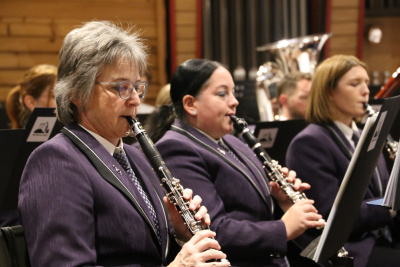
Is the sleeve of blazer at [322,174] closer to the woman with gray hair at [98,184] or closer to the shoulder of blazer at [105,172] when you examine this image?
the woman with gray hair at [98,184]

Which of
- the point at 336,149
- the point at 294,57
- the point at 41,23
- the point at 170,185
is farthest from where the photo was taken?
the point at 294,57

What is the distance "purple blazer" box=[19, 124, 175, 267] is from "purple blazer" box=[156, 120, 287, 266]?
44 cm

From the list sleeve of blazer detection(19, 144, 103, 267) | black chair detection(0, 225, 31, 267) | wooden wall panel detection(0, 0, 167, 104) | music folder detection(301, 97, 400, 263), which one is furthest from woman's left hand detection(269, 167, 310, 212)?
wooden wall panel detection(0, 0, 167, 104)

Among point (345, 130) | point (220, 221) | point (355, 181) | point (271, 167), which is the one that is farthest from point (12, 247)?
point (345, 130)

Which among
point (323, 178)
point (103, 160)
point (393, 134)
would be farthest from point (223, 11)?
point (103, 160)

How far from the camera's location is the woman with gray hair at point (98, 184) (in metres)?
1.30

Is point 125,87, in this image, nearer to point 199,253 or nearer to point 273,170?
point 199,253

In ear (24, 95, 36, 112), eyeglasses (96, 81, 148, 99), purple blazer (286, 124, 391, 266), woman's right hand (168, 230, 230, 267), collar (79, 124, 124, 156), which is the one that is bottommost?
purple blazer (286, 124, 391, 266)

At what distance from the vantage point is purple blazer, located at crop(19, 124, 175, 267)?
128cm

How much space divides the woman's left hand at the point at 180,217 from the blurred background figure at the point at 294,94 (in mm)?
2617

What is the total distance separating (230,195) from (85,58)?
914mm

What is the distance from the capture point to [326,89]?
9.12 feet

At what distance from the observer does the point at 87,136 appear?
152 centimetres

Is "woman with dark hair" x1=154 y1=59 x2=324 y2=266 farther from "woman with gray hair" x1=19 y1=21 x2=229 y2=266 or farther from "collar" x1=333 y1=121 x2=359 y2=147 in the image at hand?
"collar" x1=333 y1=121 x2=359 y2=147
